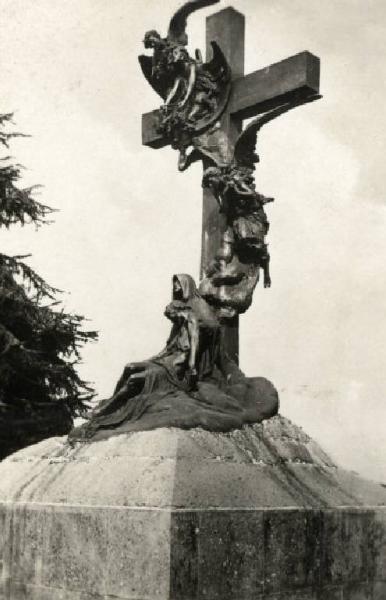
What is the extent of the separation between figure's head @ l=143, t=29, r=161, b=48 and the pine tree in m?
7.38

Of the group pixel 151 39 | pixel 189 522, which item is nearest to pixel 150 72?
pixel 151 39

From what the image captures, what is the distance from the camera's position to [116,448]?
20.8 ft

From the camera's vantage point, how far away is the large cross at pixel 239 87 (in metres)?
7.82

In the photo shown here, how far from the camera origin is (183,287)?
7293 mm

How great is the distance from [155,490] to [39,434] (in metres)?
9.16

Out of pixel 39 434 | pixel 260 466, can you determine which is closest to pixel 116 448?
pixel 260 466

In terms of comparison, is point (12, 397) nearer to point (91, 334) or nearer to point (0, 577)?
point (91, 334)

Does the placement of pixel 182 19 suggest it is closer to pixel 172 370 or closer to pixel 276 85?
pixel 276 85

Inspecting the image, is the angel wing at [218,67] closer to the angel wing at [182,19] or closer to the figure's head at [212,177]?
the angel wing at [182,19]

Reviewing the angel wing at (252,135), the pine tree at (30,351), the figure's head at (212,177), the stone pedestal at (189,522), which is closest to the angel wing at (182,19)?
the angel wing at (252,135)

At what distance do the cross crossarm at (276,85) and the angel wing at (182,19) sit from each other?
2.27 ft

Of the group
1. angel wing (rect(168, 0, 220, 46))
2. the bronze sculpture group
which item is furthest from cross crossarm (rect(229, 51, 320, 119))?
angel wing (rect(168, 0, 220, 46))

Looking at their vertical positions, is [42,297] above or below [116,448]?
above

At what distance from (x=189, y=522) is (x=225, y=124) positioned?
4078 millimetres
